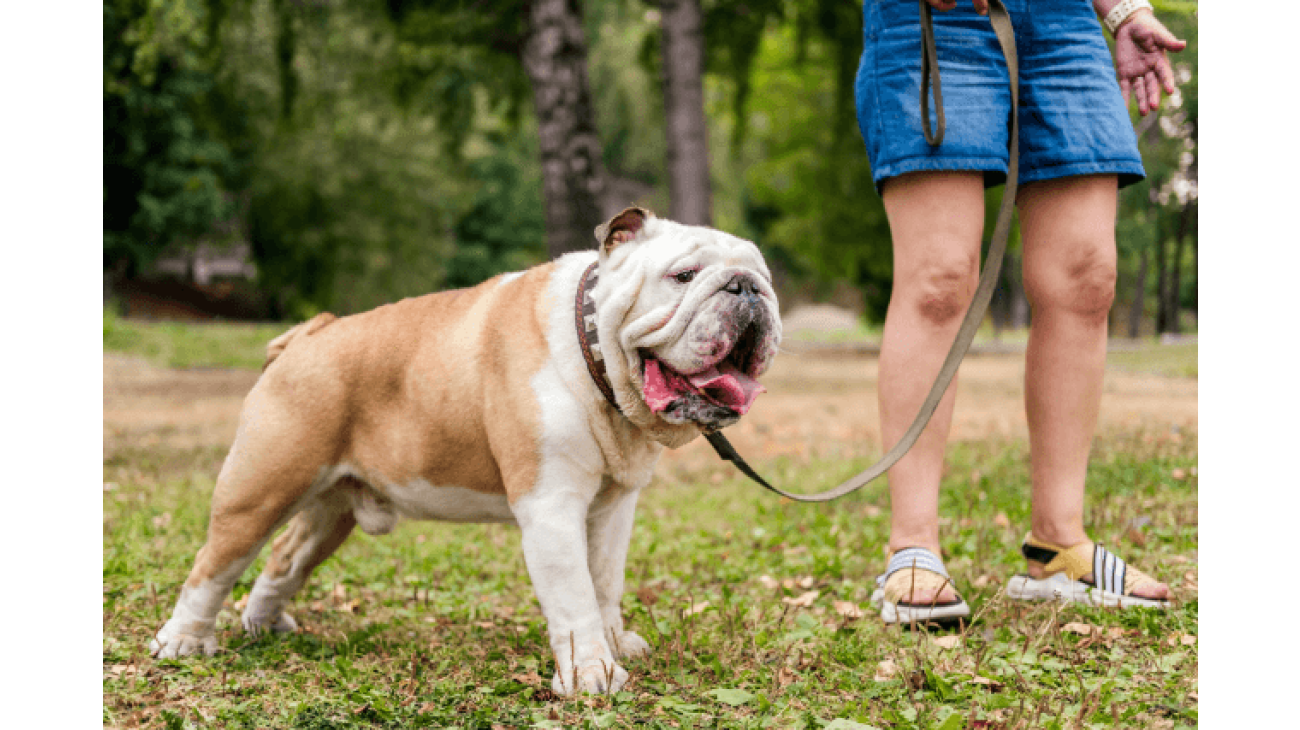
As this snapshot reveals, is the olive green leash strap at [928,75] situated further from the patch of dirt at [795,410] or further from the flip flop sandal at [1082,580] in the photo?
the patch of dirt at [795,410]

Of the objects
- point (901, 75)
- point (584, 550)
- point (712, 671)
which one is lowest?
point (712, 671)

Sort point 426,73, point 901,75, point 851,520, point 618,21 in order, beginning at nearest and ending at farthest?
point 901,75 → point 851,520 → point 426,73 → point 618,21

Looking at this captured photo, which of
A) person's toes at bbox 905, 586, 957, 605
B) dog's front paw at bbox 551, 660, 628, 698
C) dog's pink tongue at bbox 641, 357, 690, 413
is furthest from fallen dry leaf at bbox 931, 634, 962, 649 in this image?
dog's pink tongue at bbox 641, 357, 690, 413

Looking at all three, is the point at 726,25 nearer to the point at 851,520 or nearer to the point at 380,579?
the point at 851,520

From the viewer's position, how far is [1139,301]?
569 centimetres

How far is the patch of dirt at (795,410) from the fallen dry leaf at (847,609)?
9.43 feet

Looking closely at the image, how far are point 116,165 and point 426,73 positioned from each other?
33.7 ft

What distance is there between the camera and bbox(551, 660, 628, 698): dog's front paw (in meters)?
2.29

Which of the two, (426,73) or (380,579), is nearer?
(380,579)

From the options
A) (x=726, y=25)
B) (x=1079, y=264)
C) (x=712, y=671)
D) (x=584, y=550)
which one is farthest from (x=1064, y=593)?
(x=726, y=25)

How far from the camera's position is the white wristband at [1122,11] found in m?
2.97

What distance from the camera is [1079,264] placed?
2.96m

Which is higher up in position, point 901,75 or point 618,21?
point 618,21

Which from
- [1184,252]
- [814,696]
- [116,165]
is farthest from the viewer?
[116,165]
